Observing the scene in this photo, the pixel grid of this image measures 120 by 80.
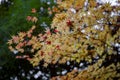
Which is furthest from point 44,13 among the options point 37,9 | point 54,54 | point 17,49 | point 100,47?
point 100,47

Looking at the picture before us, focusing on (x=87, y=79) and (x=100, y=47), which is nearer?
(x=100, y=47)

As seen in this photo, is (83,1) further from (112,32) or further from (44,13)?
(44,13)

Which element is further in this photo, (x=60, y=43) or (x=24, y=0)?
(x=24, y=0)

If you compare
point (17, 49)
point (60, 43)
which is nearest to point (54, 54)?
point (60, 43)

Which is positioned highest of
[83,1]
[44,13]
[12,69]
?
[44,13]

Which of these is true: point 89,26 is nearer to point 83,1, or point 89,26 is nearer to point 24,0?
point 83,1

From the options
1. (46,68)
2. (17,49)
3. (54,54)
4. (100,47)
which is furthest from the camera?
(46,68)

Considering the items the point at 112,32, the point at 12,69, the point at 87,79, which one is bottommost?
the point at 87,79

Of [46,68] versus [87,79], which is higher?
[46,68]

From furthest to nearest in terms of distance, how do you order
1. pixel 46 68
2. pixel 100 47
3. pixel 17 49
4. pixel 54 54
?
pixel 46 68 → pixel 17 49 → pixel 54 54 → pixel 100 47
